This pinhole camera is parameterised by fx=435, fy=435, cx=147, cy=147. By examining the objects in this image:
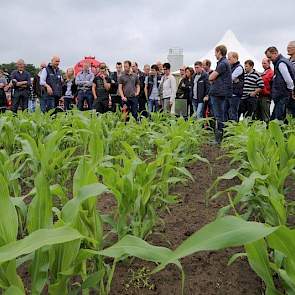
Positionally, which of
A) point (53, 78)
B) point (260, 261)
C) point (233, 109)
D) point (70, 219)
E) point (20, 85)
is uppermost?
point (53, 78)

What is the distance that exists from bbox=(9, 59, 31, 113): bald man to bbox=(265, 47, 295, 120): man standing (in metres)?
5.36

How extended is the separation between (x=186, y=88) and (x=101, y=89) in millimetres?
2020

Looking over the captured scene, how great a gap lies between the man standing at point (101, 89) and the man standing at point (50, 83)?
76 centimetres

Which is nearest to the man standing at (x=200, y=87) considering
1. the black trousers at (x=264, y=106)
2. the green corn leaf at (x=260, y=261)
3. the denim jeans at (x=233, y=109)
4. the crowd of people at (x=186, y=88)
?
the crowd of people at (x=186, y=88)

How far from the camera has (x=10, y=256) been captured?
3.20 ft

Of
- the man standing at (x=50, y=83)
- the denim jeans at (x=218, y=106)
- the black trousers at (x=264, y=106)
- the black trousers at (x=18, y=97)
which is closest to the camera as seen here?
the denim jeans at (x=218, y=106)

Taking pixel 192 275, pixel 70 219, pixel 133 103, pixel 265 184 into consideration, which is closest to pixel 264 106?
pixel 133 103

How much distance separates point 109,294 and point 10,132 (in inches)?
94.9

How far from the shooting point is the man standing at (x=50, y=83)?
8867 millimetres

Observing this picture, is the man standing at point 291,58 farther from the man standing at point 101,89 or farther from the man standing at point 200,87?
the man standing at point 101,89

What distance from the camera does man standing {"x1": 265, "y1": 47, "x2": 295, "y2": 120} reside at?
20.7 ft

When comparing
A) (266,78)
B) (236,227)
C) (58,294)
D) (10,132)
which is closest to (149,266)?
(58,294)

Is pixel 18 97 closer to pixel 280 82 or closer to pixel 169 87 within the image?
pixel 169 87

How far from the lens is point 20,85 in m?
9.39
